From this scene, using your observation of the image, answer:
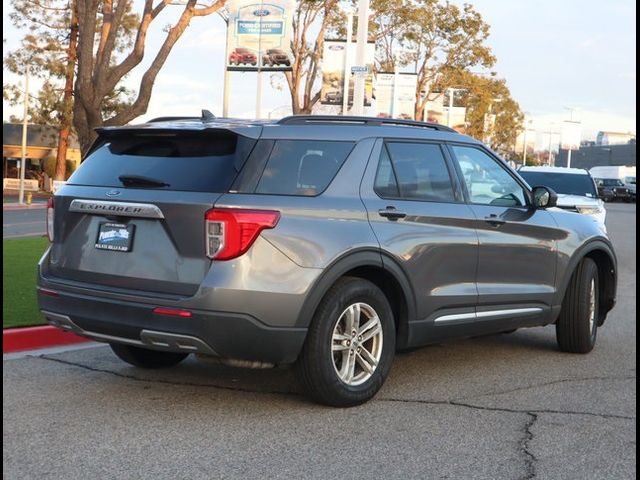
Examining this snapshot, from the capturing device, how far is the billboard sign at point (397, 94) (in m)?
45.7

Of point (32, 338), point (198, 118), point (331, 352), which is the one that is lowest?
point (32, 338)

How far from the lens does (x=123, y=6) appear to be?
1560cm

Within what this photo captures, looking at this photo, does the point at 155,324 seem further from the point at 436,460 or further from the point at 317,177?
the point at 436,460

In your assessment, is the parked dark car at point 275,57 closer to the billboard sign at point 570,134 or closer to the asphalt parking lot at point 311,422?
the asphalt parking lot at point 311,422

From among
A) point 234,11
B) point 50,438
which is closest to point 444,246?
point 50,438

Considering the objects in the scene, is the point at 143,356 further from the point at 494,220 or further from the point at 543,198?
the point at 543,198

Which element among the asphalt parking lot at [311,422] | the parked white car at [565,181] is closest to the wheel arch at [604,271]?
the asphalt parking lot at [311,422]

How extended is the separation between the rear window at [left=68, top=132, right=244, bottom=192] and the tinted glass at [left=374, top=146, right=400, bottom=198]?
1073 millimetres

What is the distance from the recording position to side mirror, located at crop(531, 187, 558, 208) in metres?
7.67

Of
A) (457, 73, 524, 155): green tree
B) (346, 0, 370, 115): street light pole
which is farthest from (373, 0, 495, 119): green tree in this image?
(346, 0, 370, 115): street light pole

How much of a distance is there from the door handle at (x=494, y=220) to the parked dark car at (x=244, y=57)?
20823 mm

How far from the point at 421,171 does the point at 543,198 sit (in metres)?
1.52

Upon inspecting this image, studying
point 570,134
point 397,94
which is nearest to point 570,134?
point 570,134

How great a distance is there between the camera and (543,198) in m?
7.68
